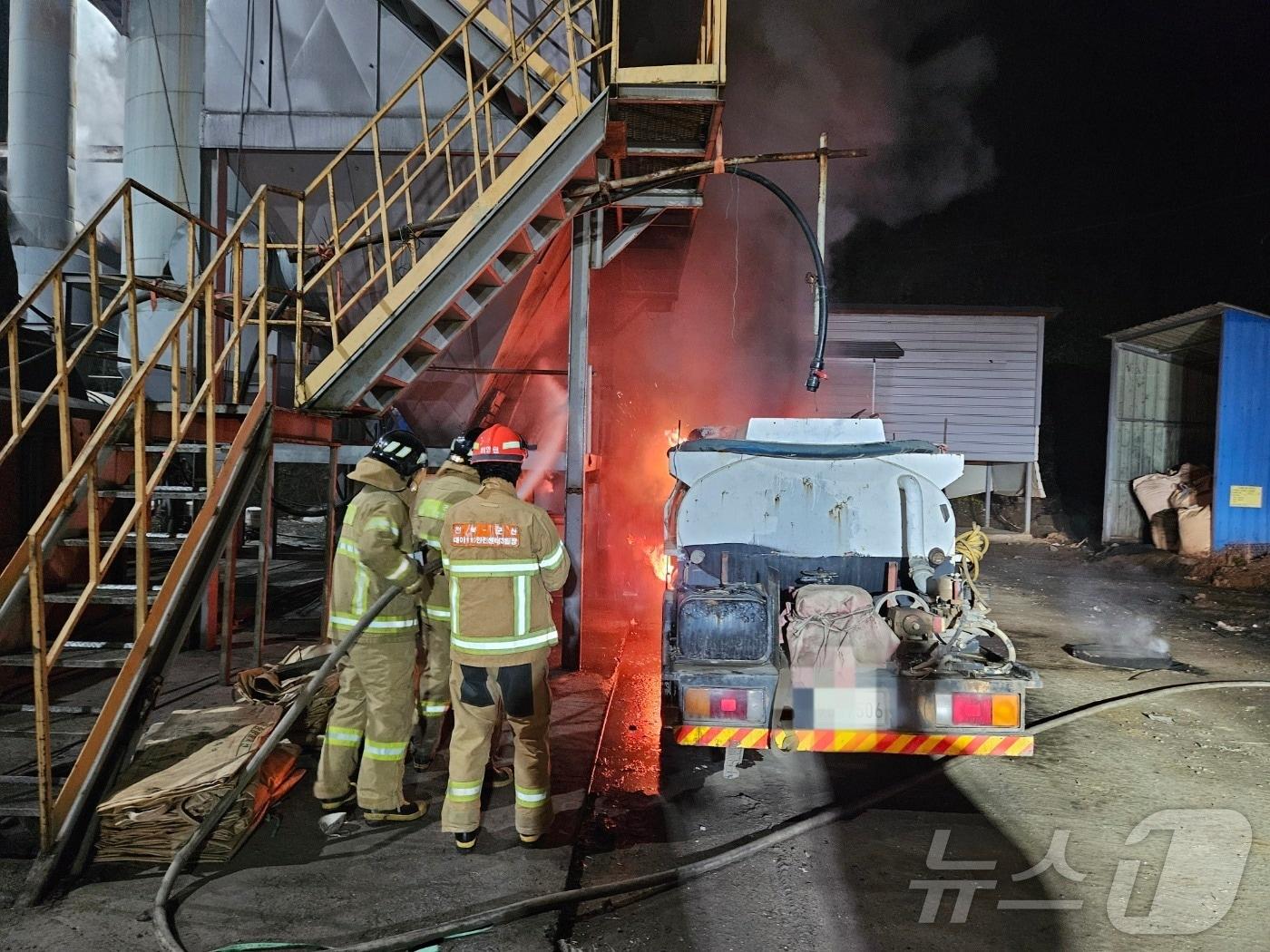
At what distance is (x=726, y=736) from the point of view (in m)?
3.87

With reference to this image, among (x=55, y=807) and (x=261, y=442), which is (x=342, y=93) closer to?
(x=261, y=442)

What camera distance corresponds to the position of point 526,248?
21.2 ft

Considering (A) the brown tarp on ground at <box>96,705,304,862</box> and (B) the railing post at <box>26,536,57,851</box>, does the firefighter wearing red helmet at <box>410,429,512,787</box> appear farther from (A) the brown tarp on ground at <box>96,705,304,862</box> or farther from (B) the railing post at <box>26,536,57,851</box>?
(B) the railing post at <box>26,536,57,851</box>

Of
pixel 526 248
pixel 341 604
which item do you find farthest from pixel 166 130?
pixel 341 604

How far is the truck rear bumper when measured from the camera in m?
3.82

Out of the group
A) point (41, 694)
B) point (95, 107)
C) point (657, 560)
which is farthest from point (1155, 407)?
point (95, 107)

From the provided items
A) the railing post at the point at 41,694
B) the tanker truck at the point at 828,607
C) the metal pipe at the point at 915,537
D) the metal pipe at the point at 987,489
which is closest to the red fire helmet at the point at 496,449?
the tanker truck at the point at 828,607

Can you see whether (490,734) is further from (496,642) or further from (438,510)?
→ (438,510)

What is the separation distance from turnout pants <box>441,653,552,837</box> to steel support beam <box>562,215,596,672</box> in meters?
3.01

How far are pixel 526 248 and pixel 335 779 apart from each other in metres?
4.43

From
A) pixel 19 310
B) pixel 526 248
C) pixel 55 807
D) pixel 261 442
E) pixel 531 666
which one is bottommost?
pixel 55 807

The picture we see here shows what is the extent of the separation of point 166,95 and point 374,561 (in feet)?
26.4

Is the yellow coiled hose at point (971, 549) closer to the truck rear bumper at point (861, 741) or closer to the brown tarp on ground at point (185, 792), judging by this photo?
the truck rear bumper at point (861, 741)

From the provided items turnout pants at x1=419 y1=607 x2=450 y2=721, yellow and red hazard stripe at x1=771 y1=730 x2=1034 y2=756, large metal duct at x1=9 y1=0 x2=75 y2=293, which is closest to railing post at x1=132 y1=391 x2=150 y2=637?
turnout pants at x1=419 y1=607 x2=450 y2=721
